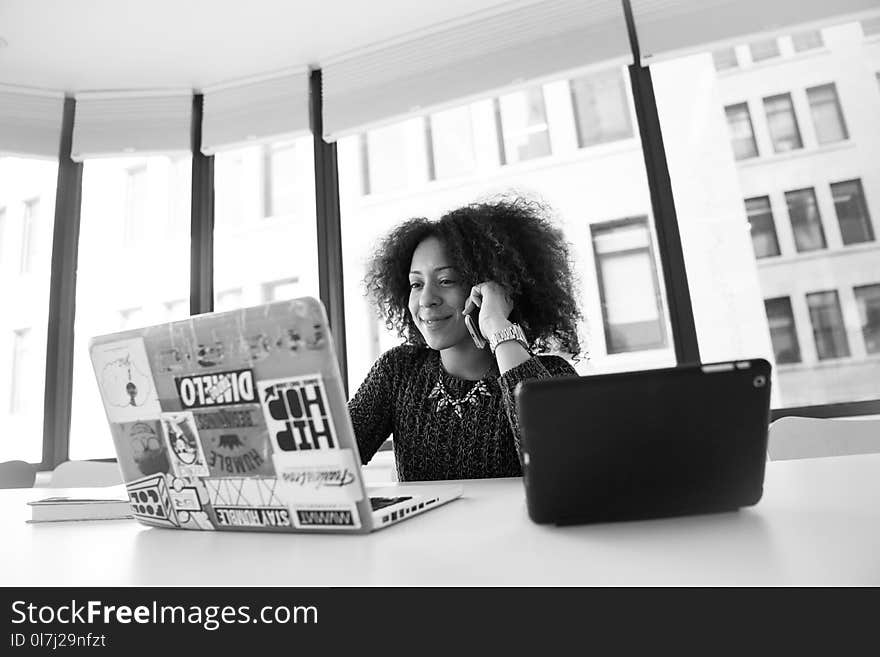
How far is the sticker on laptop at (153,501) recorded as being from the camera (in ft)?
2.39

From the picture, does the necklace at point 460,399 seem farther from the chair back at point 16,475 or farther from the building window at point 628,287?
the chair back at point 16,475

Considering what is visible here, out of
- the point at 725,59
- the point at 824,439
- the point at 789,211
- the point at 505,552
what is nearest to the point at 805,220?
the point at 789,211

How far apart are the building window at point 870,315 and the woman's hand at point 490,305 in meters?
1.97

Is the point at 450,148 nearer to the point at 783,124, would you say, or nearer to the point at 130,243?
the point at 783,124

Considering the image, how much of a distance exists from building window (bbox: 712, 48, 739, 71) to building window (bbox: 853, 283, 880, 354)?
1.34 m

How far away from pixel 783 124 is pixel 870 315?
1028 millimetres

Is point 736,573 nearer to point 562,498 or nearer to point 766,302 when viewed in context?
point 562,498

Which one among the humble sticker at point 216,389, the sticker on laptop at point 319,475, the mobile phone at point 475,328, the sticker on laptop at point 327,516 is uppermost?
the mobile phone at point 475,328

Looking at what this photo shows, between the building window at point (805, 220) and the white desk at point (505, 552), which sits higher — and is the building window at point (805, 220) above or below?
above

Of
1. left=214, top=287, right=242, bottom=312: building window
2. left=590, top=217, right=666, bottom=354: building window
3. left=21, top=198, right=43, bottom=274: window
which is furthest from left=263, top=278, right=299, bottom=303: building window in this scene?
left=590, top=217, right=666, bottom=354: building window

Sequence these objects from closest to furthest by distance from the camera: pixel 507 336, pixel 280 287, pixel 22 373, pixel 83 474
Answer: pixel 507 336 < pixel 83 474 < pixel 22 373 < pixel 280 287

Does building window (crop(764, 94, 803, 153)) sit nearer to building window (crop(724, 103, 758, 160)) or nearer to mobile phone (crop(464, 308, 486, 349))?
building window (crop(724, 103, 758, 160))

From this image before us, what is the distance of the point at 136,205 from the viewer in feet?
12.3

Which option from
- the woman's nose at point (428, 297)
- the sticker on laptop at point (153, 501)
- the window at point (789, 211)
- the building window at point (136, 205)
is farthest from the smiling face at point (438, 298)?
the building window at point (136, 205)
